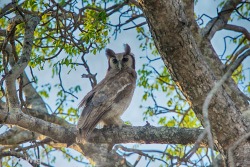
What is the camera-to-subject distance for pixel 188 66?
3924mm

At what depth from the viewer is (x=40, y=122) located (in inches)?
199

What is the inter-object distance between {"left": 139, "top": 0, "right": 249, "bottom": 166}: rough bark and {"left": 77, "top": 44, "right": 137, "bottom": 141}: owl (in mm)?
1620

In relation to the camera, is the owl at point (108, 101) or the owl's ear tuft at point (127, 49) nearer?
the owl at point (108, 101)

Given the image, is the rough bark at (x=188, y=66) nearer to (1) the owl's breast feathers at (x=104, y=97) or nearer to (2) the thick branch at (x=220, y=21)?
(1) the owl's breast feathers at (x=104, y=97)

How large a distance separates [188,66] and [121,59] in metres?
3.46

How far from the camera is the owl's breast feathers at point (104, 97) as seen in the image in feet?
18.1

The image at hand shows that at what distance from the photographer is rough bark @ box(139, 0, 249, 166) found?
3.82 meters

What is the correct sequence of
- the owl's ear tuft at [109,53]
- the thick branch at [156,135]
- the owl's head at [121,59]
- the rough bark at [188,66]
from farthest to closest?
the owl's ear tuft at [109,53]
the owl's head at [121,59]
the thick branch at [156,135]
the rough bark at [188,66]

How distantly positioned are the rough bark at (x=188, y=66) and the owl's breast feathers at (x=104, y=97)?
163 cm

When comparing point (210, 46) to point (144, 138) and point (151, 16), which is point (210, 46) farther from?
point (151, 16)

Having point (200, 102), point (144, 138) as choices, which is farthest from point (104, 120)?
point (200, 102)

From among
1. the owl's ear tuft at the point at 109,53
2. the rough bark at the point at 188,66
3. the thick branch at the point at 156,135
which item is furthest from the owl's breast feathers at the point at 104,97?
A: the rough bark at the point at 188,66

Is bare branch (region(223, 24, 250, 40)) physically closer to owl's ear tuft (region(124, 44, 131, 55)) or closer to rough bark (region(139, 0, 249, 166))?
owl's ear tuft (region(124, 44, 131, 55))

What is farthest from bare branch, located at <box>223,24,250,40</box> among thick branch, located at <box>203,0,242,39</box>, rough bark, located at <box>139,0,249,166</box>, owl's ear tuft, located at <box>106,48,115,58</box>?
rough bark, located at <box>139,0,249,166</box>
